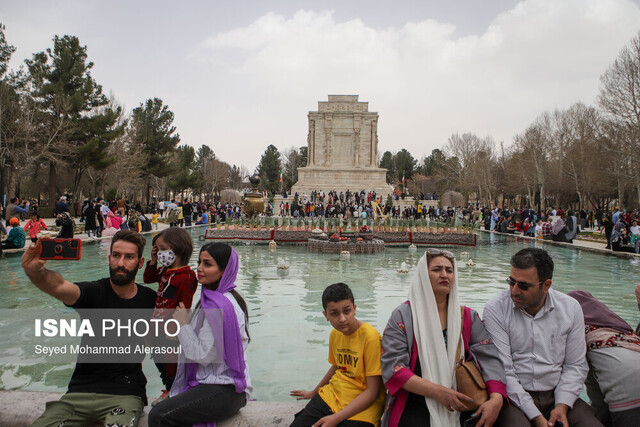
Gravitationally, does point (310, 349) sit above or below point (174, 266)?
below

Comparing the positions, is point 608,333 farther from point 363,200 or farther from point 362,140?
point 362,140

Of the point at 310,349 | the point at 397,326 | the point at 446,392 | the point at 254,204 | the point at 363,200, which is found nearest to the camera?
the point at 446,392

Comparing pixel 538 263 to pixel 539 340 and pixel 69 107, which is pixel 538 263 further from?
pixel 69 107

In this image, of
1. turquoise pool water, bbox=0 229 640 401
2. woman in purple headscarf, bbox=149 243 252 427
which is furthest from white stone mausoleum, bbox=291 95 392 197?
woman in purple headscarf, bbox=149 243 252 427

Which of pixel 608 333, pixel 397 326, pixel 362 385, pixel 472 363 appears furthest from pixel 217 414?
pixel 608 333

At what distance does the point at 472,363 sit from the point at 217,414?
174cm

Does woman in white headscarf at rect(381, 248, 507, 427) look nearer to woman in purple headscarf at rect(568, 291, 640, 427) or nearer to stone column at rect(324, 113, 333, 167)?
woman in purple headscarf at rect(568, 291, 640, 427)

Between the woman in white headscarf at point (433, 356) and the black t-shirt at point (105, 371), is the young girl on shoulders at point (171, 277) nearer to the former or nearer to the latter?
the black t-shirt at point (105, 371)

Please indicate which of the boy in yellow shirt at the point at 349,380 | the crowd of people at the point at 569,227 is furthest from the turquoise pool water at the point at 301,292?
the boy in yellow shirt at the point at 349,380

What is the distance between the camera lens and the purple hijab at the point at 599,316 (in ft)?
11.1

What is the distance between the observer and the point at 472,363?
3.11 metres

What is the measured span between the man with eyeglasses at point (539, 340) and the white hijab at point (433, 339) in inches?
17.7

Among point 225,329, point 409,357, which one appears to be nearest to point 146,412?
point 225,329

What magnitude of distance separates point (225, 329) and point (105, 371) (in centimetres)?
94
